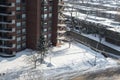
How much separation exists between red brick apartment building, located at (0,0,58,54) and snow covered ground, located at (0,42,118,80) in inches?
94.0

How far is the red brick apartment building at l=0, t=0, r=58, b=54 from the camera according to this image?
56.4 meters

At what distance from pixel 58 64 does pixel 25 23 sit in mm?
11710

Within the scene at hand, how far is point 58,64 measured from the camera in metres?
55.8

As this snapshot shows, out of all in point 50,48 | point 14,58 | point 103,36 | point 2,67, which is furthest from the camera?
point 103,36

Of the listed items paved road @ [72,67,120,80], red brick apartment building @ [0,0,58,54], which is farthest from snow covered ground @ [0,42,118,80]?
red brick apartment building @ [0,0,58,54]

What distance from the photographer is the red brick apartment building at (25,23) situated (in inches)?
2221

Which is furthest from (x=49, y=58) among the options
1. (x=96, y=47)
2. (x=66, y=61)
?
(x=96, y=47)

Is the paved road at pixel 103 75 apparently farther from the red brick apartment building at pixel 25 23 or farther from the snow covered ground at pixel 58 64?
the red brick apartment building at pixel 25 23

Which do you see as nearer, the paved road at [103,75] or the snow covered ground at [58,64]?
the snow covered ground at [58,64]

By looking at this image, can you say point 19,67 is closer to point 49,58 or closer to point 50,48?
point 49,58

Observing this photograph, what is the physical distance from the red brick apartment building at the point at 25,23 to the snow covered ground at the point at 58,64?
2.39m

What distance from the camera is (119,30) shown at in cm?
7625

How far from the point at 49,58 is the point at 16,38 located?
25.3 feet

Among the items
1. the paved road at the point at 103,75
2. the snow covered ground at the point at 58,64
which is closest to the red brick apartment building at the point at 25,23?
the snow covered ground at the point at 58,64
